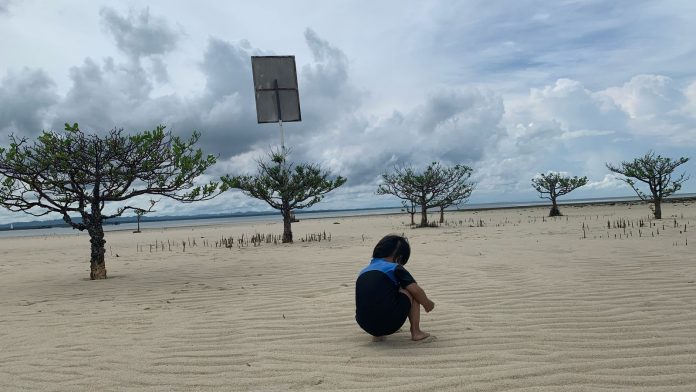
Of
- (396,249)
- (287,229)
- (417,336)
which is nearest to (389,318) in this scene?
(417,336)

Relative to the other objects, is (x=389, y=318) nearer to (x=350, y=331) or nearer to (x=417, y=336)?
(x=417, y=336)

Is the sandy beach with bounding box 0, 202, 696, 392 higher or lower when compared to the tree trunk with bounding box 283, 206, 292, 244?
lower

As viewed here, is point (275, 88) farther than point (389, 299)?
Yes

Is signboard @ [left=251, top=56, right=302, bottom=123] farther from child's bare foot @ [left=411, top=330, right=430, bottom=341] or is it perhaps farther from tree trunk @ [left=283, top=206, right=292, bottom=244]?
child's bare foot @ [left=411, top=330, right=430, bottom=341]

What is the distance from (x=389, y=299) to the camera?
4.67 metres

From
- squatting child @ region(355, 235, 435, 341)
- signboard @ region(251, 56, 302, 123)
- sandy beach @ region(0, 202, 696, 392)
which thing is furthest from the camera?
signboard @ region(251, 56, 302, 123)

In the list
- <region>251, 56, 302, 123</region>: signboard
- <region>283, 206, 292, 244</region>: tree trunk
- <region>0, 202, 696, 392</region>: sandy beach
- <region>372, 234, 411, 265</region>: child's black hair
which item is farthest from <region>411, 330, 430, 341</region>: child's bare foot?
<region>251, 56, 302, 123</region>: signboard

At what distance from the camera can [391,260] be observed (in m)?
4.88

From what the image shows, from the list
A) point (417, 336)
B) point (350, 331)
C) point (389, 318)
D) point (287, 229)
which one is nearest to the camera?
point (389, 318)

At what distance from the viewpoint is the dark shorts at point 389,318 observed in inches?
183

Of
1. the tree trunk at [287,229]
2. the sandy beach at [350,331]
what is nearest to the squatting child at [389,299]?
the sandy beach at [350,331]

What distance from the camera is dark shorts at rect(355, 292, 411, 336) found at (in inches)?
183

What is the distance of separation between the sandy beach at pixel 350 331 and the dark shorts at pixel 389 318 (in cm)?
17

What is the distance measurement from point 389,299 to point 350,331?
94 cm
